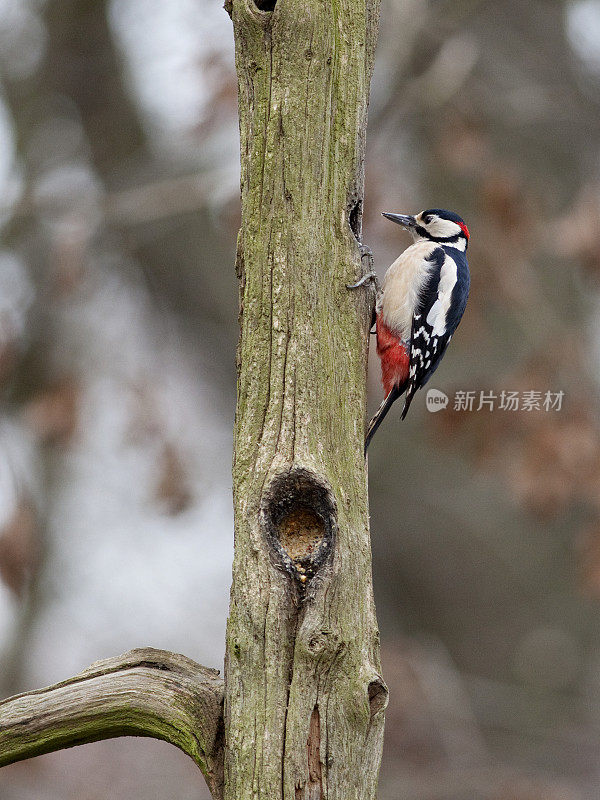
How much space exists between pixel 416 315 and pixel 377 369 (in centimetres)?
116

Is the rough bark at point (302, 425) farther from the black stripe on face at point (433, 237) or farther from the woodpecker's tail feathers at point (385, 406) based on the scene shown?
the black stripe on face at point (433, 237)

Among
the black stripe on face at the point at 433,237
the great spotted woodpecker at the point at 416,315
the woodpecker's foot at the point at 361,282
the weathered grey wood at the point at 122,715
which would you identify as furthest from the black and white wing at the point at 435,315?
the weathered grey wood at the point at 122,715

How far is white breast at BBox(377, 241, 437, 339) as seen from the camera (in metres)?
3.43

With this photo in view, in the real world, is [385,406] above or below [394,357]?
below

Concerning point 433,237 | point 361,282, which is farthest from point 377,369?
point 361,282

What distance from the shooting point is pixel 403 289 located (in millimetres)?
3523

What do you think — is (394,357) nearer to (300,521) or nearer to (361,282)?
(361,282)

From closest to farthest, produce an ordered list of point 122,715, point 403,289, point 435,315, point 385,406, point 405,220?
1. point 122,715
2. point 385,406
3. point 403,289
4. point 435,315
5. point 405,220

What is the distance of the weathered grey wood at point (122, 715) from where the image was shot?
196cm

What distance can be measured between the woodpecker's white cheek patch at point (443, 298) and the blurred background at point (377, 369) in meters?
0.93

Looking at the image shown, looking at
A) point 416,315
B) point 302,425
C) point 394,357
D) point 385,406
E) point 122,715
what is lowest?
point 122,715

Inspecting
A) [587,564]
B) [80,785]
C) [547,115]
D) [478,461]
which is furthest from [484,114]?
[80,785]

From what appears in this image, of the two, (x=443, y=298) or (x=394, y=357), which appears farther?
(x=443, y=298)

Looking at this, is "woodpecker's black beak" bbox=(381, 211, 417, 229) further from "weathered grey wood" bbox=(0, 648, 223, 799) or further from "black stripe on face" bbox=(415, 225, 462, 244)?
"weathered grey wood" bbox=(0, 648, 223, 799)
